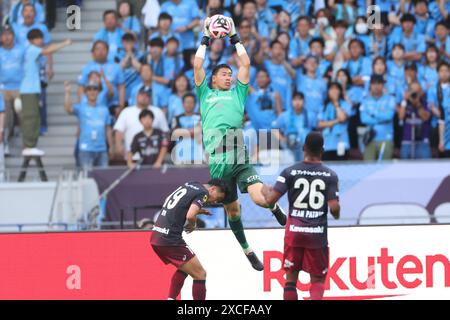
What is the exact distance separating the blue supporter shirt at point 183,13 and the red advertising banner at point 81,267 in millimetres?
7018

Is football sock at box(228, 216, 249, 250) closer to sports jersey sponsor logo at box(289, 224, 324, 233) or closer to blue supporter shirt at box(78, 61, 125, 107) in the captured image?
sports jersey sponsor logo at box(289, 224, 324, 233)

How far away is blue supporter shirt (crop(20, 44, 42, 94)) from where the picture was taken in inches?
915

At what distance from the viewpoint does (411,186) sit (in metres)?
20.8

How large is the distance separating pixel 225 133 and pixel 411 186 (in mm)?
5540

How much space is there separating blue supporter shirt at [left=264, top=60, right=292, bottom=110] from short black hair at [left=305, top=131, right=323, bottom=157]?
27.2ft

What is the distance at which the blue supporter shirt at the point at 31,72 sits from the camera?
23.2m

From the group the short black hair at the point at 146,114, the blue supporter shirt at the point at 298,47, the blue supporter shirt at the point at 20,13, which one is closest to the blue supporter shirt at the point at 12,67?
the blue supporter shirt at the point at 20,13

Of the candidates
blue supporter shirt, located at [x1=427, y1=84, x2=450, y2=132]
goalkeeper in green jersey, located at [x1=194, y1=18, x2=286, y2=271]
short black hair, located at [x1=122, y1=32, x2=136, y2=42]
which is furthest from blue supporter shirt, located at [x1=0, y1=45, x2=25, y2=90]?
goalkeeper in green jersey, located at [x1=194, y1=18, x2=286, y2=271]

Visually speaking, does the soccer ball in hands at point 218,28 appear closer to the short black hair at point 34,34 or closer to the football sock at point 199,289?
the football sock at point 199,289

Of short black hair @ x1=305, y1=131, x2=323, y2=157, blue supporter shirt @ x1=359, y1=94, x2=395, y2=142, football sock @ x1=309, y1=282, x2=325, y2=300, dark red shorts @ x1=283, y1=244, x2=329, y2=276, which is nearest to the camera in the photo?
short black hair @ x1=305, y1=131, x2=323, y2=157

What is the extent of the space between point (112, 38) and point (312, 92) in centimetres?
401
